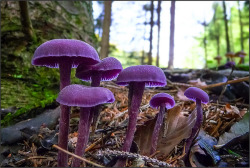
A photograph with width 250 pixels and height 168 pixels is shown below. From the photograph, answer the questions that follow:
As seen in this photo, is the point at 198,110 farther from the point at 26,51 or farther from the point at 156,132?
the point at 26,51

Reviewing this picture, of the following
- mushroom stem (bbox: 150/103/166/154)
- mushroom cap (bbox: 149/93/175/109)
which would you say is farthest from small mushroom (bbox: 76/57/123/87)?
mushroom stem (bbox: 150/103/166/154)

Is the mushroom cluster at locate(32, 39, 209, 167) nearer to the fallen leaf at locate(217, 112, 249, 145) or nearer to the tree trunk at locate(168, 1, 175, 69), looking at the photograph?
the fallen leaf at locate(217, 112, 249, 145)

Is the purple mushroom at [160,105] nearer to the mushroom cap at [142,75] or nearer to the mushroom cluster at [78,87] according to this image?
the mushroom cap at [142,75]

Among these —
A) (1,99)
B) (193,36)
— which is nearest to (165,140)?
(1,99)

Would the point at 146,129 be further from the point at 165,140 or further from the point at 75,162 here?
the point at 75,162

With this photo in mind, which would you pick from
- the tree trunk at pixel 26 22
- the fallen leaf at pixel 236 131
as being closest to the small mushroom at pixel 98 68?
the fallen leaf at pixel 236 131

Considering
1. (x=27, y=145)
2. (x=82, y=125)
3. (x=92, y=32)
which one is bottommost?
(x=27, y=145)

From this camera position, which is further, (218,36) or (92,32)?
(218,36)
